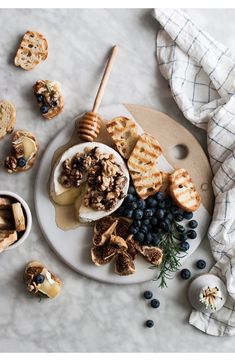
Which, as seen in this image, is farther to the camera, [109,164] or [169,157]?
[169,157]

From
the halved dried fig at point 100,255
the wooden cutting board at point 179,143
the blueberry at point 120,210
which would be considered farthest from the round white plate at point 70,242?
the wooden cutting board at point 179,143

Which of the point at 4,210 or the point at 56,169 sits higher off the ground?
the point at 56,169

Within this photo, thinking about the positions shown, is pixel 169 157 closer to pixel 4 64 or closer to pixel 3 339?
pixel 4 64

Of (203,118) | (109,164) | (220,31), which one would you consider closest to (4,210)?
(109,164)

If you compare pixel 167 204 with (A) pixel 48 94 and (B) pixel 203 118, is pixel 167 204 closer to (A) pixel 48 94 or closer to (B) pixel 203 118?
(B) pixel 203 118

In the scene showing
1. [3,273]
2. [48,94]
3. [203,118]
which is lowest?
[3,273]

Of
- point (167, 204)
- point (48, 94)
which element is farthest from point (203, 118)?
point (48, 94)

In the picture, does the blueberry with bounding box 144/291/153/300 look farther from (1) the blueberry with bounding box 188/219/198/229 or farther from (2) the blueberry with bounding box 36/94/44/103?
(2) the blueberry with bounding box 36/94/44/103
